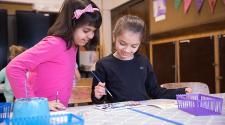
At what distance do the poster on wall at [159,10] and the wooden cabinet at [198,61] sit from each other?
58cm

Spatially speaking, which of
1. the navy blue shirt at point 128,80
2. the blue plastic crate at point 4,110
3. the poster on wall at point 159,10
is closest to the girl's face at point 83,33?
the navy blue shirt at point 128,80

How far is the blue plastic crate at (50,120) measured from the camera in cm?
62

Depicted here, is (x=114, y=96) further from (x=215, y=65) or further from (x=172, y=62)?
(x=172, y=62)

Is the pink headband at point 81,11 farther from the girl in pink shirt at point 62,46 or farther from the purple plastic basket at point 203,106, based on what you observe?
the purple plastic basket at point 203,106

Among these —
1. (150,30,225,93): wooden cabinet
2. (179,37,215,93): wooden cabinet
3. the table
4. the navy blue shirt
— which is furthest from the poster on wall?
the table

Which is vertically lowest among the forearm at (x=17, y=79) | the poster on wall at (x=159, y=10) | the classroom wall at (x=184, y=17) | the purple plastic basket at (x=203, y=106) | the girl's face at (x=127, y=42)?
the purple plastic basket at (x=203, y=106)

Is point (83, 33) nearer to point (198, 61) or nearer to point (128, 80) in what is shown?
point (128, 80)

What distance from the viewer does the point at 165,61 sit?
340 cm

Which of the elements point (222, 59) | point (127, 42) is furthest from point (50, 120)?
point (222, 59)

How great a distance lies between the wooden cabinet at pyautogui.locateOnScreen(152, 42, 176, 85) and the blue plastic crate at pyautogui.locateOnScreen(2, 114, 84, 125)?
263 centimetres

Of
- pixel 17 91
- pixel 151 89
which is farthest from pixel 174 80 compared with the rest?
pixel 17 91

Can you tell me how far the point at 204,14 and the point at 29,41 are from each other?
2447 millimetres

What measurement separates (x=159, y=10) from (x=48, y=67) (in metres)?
2.61

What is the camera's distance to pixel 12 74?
1033mm
